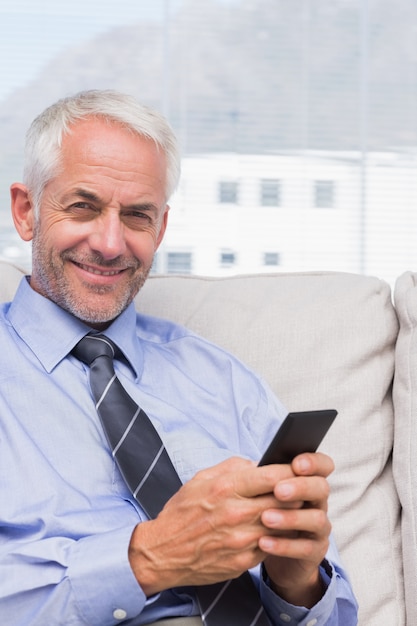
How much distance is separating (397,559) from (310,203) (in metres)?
2.87

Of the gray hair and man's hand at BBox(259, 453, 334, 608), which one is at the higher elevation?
the gray hair

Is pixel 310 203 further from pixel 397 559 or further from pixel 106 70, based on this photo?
pixel 397 559

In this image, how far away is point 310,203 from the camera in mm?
4094

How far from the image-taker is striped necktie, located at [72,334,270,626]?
1056 millimetres

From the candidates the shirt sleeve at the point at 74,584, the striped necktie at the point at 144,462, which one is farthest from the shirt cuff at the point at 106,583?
the striped necktie at the point at 144,462

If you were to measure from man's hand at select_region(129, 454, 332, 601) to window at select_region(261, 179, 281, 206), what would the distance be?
3202 mm

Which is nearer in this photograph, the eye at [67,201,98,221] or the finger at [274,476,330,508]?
the finger at [274,476,330,508]

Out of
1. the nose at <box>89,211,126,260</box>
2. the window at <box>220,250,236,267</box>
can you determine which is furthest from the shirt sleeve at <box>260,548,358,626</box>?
the window at <box>220,250,236,267</box>

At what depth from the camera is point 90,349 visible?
4.16ft

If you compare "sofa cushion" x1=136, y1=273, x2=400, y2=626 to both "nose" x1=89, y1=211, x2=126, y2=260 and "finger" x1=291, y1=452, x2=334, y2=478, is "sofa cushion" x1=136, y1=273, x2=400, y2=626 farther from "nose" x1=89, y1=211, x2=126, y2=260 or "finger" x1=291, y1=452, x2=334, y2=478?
"finger" x1=291, y1=452, x2=334, y2=478

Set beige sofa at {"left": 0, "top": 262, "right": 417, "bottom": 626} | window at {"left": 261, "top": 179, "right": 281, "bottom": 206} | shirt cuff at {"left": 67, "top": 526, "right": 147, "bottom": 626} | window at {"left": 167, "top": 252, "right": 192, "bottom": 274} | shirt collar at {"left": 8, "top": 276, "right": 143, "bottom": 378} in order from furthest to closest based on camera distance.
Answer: window at {"left": 261, "top": 179, "right": 281, "bottom": 206} < window at {"left": 167, "top": 252, "right": 192, "bottom": 274} < beige sofa at {"left": 0, "top": 262, "right": 417, "bottom": 626} < shirt collar at {"left": 8, "top": 276, "right": 143, "bottom": 378} < shirt cuff at {"left": 67, "top": 526, "right": 147, "bottom": 626}

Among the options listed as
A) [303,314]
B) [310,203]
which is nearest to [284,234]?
[310,203]

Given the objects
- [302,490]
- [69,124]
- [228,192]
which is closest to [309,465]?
[302,490]

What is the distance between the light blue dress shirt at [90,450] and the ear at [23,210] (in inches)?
4.1
